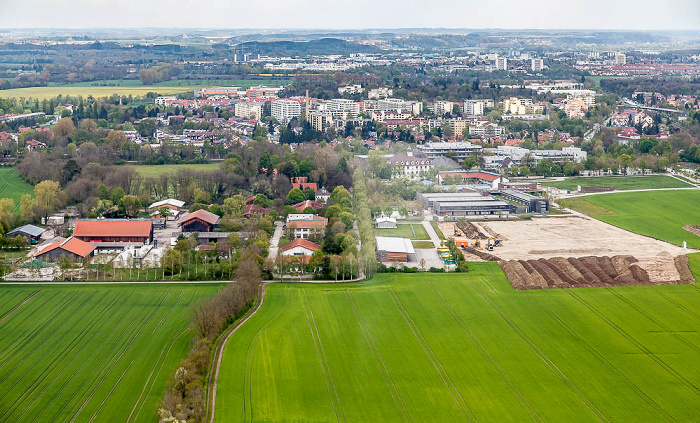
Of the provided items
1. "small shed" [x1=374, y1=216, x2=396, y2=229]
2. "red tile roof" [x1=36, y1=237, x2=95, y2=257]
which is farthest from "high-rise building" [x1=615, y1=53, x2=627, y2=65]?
"red tile roof" [x1=36, y1=237, x2=95, y2=257]

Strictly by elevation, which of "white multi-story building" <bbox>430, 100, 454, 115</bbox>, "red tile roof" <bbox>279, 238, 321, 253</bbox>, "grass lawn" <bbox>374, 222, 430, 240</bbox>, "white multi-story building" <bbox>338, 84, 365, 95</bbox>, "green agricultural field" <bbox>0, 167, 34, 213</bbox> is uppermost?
"white multi-story building" <bbox>338, 84, 365, 95</bbox>

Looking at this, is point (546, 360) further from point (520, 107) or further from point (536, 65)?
point (536, 65)

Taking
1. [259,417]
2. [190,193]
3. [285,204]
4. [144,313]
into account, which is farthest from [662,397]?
[190,193]

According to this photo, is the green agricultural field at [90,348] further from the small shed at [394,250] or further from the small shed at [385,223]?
the small shed at [385,223]

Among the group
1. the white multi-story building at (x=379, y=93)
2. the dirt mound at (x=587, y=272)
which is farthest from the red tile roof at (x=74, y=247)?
the white multi-story building at (x=379, y=93)

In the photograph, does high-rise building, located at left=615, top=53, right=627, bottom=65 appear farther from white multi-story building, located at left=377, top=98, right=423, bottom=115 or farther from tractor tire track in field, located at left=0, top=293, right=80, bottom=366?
tractor tire track in field, located at left=0, top=293, right=80, bottom=366
